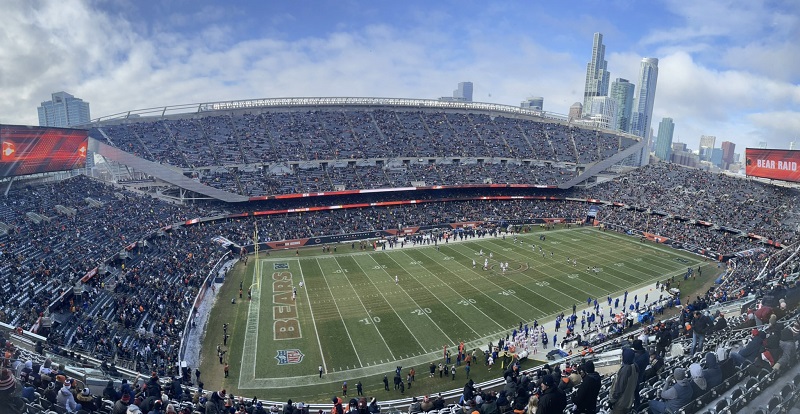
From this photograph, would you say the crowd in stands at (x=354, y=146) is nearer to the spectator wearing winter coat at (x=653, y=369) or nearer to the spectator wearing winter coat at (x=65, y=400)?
the spectator wearing winter coat at (x=65, y=400)

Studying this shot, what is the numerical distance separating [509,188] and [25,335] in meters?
61.2

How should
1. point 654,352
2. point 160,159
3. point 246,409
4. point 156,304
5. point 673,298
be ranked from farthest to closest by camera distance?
point 160,159, point 673,298, point 156,304, point 246,409, point 654,352

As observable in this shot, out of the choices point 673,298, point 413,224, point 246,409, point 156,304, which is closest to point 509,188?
point 413,224

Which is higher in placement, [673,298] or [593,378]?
[593,378]

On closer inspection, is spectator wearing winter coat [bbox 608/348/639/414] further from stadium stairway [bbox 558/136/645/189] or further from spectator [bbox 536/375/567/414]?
stadium stairway [bbox 558/136/645/189]

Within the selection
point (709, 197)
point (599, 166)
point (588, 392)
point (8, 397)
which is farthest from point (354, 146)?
point (588, 392)

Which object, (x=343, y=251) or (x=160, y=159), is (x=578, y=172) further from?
(x=160, y=159)

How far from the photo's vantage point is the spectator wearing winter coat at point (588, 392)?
725 centimetres

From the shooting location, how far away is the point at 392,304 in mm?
31172

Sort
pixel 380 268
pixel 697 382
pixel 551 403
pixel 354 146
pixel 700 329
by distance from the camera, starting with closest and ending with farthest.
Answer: pixel 551 403 < pixel 697 382 < pixel 700 329 < pixel 380 268 < pixel 354 146

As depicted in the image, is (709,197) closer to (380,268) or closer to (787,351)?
(380,268)

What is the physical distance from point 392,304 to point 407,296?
1.94 meters

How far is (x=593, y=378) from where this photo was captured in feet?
23.8

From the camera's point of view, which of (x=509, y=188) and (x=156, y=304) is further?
(x=509, y=188)
